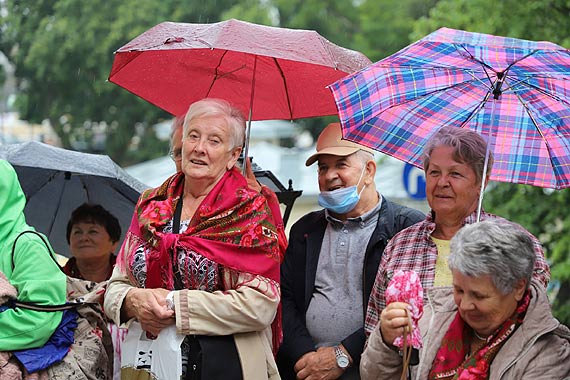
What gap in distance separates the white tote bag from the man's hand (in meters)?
0.66

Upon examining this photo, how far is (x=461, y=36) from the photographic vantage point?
13.7 ft

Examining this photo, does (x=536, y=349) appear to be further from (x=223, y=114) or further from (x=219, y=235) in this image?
(x=223, y=114)

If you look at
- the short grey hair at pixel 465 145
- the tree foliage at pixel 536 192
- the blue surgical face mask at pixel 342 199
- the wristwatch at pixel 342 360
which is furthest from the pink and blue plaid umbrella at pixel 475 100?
the tree foliage at pixel 536 192

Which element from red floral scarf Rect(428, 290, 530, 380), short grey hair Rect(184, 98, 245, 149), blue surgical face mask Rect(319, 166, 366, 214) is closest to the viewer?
red floral scarf Rect(428, 290, 530, 380)

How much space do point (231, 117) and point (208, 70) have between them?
1.02m

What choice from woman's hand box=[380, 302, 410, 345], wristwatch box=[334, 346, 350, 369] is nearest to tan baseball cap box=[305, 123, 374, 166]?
wristwatch box=[334, 346, 350, 369]

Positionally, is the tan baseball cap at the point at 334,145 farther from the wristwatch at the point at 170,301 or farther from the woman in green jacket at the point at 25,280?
the woman in green jacket at the point at 25,280

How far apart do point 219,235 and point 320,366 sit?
83 centimetres

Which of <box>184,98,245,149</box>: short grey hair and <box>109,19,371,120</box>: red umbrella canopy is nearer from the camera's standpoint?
<box>184,98,245,149</box>: short grey hair

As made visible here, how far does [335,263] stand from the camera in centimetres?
477

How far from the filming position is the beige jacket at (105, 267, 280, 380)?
4.17 meters

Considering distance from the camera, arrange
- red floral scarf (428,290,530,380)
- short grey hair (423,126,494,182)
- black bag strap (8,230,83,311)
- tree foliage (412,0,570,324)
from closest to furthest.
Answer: red floral scarf (428,290,530,380)
short grey hair (423,126,494,182)
black bag strap (8,230,83,311)
tree foliage (412,0,570,324)

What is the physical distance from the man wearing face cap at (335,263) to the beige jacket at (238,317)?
348mm

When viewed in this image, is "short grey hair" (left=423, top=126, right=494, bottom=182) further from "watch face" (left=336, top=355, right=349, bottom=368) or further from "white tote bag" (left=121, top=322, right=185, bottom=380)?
"white tote bag" (left=121, top=322, right=185, bottom=380)
